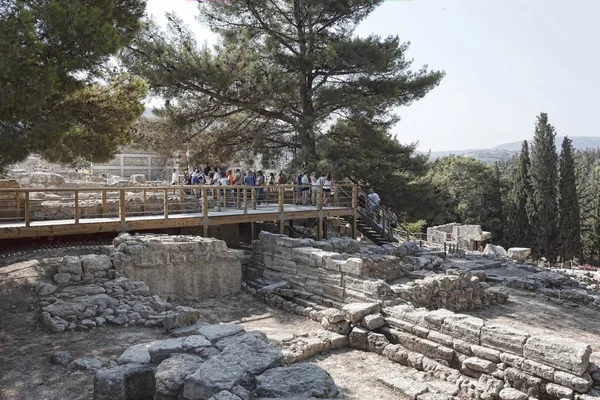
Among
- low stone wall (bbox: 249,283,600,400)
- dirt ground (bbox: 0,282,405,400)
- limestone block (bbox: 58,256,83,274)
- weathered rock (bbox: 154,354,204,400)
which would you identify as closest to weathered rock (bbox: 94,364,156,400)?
weathered rock (bbox: 154,354,204,400)

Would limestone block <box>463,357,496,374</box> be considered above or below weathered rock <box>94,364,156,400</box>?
below

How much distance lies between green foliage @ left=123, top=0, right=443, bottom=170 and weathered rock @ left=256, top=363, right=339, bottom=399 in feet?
51.3

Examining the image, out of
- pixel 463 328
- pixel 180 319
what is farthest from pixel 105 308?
pixel 463 328

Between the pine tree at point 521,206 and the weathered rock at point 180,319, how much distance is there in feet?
122

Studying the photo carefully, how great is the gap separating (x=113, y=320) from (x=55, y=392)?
2518 millimetres

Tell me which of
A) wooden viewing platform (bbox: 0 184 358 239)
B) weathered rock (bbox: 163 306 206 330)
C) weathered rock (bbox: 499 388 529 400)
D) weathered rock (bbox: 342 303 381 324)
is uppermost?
wooden viewing platform (bbox: 0 184 358 239)

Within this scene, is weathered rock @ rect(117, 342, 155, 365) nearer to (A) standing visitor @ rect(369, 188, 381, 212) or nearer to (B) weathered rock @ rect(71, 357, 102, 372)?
(B) weathered rock @ rect(71, 357, 102, 372)

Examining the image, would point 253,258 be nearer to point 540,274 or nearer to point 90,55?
A: point 90,55

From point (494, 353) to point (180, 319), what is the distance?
5.05 m

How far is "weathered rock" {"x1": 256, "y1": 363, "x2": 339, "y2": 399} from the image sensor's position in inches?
171

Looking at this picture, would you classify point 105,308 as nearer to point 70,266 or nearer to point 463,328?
point 70,266

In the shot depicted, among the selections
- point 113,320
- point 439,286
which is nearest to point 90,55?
point 113,320

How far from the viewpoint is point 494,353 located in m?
6.91

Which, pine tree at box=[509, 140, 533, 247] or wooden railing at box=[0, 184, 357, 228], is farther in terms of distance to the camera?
pine tree at box=[509, 140, 533, 247]
